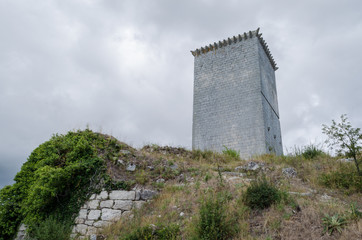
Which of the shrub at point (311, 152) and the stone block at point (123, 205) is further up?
the shrub at point (311, 152)

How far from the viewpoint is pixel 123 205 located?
23.1 ft

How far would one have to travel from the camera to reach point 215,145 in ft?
57.7

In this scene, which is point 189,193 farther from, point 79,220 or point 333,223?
point 333,223

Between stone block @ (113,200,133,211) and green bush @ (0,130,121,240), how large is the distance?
0.91 meters

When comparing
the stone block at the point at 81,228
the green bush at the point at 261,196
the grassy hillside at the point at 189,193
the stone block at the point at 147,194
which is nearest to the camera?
the grassy hillside at the point at 189,193

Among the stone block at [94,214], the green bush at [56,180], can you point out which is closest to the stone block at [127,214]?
the stone block at [94,214]

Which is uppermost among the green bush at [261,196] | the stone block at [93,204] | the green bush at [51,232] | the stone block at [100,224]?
the green bush at [261,196]

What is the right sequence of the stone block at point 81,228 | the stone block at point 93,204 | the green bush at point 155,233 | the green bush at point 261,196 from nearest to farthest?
the green bush at point 155,233 → the green bush at point 261,196 → the stone block at point 81,228 → the stone block at point 93,204

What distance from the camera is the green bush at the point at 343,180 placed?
7.18 meters

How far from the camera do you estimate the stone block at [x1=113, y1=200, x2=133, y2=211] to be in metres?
7.02

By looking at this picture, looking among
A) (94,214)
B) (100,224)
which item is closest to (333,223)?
(100,224)

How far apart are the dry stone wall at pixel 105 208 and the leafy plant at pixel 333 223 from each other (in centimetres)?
440

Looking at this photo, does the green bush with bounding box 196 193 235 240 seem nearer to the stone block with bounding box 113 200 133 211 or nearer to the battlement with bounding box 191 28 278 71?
the stone block with bounding box 113 200 133 211

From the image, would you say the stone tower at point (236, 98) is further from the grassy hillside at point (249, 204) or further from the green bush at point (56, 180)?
the green bush at point (56, 180)
